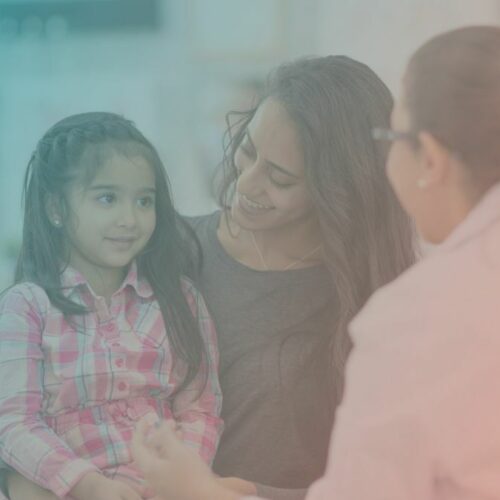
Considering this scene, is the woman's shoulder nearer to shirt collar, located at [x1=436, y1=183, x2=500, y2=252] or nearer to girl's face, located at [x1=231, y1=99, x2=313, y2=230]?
girl's face, located at [x1=231, y1=99, x2=313, y2=230]

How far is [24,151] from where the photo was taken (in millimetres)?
1242

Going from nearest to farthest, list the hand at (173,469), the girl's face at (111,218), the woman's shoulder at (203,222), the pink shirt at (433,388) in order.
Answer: the pink shirt at (433,388) < the hand at (173,469) < the girl's face at (111,218) < the woman's shoulder at (203,222)

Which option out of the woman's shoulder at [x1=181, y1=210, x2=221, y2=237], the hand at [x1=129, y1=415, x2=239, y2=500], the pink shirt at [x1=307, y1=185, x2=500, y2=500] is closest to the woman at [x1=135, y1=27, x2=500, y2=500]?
the pink shirt at [x1=307, y1=185, x2=500, y2=500]

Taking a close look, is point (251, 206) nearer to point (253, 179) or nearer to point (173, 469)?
point (253, 179)

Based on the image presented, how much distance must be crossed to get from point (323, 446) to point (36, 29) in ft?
2.13

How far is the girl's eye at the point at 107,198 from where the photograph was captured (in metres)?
1.20

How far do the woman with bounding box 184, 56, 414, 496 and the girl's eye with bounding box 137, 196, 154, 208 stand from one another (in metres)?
0.10

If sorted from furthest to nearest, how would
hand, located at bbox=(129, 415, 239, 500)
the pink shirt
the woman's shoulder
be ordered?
1. the woman's shoulder
2. hand, located at bbox=(129, 415, 239, 500)
3. the pink shirt

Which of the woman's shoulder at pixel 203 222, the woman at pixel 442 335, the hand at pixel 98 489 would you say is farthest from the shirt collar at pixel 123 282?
the woman at pixel 442 335

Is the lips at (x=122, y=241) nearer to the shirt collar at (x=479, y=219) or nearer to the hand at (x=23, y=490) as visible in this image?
the hand at (x=23, y=490)

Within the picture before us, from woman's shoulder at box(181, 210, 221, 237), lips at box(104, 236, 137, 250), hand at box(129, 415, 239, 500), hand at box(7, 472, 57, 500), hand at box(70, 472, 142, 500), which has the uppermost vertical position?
lips at box(104, 236, 137, 250)

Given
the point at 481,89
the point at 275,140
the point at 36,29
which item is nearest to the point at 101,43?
the point at 36,29

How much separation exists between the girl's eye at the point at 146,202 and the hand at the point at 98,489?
0.33 meters

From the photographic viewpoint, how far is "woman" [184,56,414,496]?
4.14 ft
